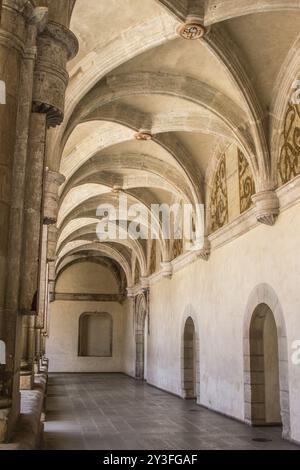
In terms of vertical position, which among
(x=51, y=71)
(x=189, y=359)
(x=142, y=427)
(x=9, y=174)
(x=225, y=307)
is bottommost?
(x=142, y=427)

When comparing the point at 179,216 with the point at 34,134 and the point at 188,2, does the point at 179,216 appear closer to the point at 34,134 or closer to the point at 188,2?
the point at 188,2

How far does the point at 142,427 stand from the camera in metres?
8.33

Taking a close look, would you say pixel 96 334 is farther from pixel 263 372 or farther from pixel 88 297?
pixel 263 372

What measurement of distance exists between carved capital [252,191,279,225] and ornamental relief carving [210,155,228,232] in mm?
2219

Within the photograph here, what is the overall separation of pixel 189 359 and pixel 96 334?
13.4 m

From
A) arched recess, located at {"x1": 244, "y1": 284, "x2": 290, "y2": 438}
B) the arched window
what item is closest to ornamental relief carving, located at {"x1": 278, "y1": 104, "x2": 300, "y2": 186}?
arched recess, located at {"x1": 244, "y1": 284, "x2": 290, "y2": 438}

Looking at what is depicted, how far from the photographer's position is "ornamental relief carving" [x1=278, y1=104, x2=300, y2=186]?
7.50m

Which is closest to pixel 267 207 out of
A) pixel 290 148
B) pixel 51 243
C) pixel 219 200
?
pixel 290 148

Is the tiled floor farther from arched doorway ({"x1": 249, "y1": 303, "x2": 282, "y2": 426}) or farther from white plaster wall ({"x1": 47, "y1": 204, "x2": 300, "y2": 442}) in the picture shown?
white plaster wall ({"x1": 47, "y1": 204, "x2": 300, "y2": 442})

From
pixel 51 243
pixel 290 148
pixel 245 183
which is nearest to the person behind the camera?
pixel 290 148

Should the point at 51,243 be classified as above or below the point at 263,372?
above

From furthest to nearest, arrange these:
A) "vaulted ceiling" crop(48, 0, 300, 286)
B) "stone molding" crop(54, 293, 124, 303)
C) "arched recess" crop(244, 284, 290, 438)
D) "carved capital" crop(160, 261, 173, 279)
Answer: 1. "stone molding" crop(54, 293, 124, 303)
2. "carved capital" crop(160, 261, 173, 279)
3. "arched recess" crop(244, 284, 290, 438)
4. "vaulted ceiling" crop(48, 0, 300, 286)

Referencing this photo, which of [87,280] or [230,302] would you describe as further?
[87,280]

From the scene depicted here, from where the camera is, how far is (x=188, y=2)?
21.1 feet
